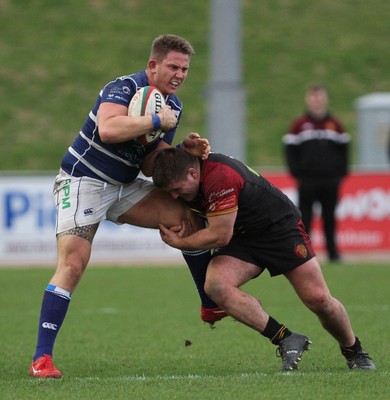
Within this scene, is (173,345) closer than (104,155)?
No

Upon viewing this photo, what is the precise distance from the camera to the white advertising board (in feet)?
51.3

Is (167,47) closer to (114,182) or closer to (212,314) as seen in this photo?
(114,182)

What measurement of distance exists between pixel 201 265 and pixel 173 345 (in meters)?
1.23

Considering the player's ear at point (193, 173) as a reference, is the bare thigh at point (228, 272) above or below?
below

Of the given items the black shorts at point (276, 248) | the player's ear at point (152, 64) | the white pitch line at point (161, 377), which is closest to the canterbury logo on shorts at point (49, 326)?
the white pitch line at point (161, 377)

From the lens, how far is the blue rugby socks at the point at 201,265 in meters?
7.05

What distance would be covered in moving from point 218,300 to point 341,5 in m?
27.1

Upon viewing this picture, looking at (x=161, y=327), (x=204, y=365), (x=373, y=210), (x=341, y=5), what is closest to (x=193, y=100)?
(x=341, y=5)

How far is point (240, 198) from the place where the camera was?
6598 mm

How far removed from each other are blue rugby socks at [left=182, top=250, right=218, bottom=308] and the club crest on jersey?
67 cm

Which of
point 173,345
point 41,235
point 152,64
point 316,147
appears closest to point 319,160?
point 316,147

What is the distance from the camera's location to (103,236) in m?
15.9

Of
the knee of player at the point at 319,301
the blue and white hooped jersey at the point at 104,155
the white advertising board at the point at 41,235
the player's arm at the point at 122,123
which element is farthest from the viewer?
the white advertising board at the point at 41,235

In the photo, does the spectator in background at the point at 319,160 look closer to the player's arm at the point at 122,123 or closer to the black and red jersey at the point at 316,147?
the black and red jersey at the point at 316,147
